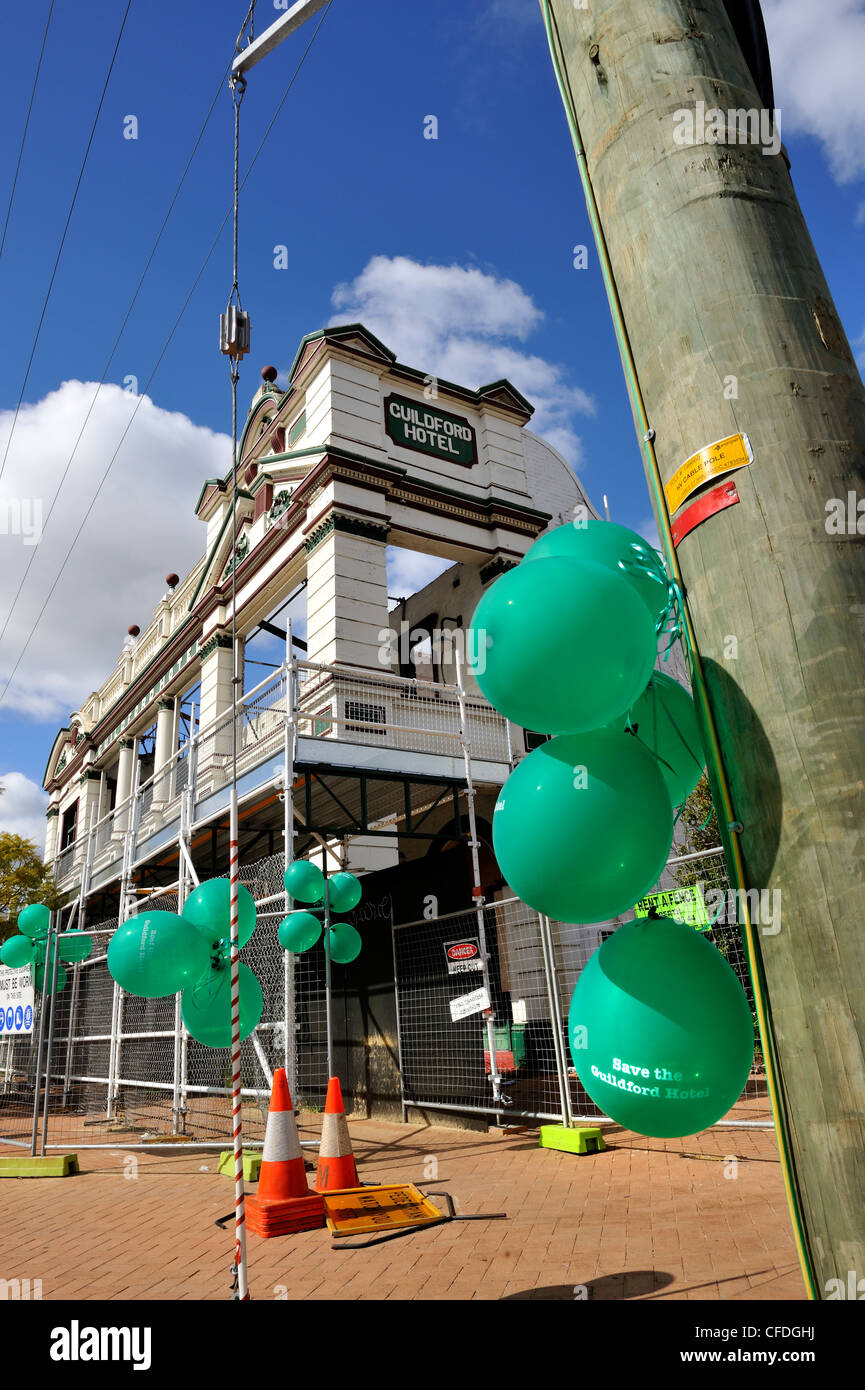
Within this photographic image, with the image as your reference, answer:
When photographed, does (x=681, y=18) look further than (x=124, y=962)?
No

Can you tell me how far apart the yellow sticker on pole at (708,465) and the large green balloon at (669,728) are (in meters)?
0.62

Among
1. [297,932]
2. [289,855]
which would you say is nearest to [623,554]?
Result: [297,932]

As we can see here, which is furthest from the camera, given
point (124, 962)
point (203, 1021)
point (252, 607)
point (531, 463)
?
point (531, 463)

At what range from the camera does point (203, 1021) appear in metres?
6.88

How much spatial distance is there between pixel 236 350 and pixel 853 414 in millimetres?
5313

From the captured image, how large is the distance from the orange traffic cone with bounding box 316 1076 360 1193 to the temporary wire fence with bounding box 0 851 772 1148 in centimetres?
129

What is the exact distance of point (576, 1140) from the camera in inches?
313

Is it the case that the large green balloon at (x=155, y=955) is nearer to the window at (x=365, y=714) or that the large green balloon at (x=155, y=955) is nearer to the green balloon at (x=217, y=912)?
the green balloon at (x=217, y=912)

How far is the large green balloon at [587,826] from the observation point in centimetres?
222

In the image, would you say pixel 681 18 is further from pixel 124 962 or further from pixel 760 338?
pixel 124 962

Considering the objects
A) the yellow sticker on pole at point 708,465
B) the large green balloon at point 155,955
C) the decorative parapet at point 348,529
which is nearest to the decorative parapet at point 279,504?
the decorative parapet at point 348,529

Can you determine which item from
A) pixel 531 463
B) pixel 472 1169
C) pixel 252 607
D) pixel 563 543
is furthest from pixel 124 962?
pixel 531 463

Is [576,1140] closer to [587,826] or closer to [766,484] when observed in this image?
[587,826]

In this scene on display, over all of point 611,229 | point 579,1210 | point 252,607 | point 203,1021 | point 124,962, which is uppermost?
point 252,607
